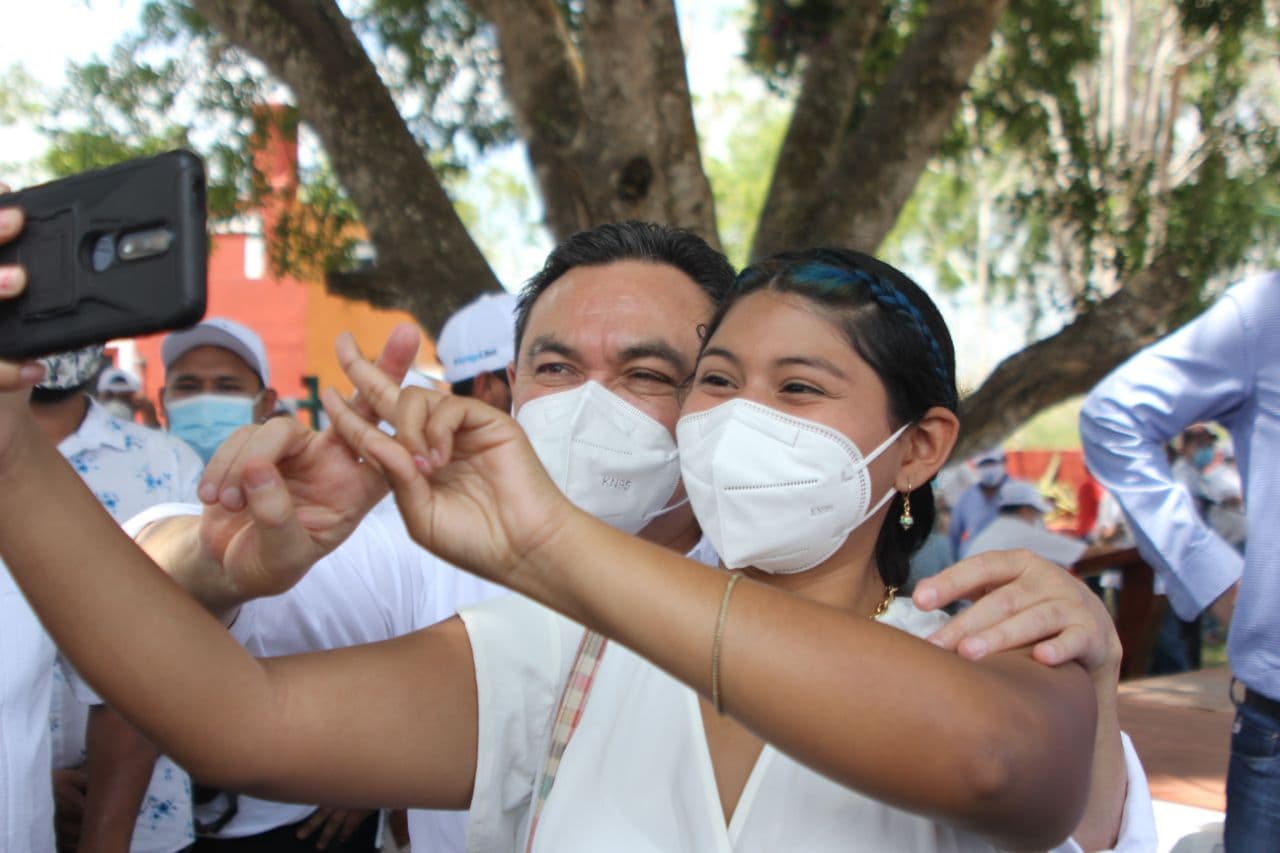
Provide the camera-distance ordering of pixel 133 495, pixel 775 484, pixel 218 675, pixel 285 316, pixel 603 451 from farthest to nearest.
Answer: pixel 285 316, pixel 133 495, pixel 603 451, pixel 775 484, pixel 218 675

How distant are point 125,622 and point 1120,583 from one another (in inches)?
290

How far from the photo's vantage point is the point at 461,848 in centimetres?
217

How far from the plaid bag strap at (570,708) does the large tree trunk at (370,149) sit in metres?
4.10

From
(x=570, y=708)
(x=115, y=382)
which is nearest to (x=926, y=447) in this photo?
(x=570, y=708)

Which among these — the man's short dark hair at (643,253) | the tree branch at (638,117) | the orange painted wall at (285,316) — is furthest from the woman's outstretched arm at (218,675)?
the orange painted wall at (285,316)

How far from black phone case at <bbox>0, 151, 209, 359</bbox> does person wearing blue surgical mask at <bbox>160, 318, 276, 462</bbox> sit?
3468 millimetres

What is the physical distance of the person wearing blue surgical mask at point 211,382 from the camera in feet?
14.8

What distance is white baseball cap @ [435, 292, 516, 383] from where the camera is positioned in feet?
12.0

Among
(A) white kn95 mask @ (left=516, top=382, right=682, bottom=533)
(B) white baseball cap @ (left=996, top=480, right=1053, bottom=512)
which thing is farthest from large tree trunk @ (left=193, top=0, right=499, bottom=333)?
(B) white baseball cap @ (left=996, top=480, right=1053, bottom=512)

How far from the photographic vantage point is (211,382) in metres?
4.59

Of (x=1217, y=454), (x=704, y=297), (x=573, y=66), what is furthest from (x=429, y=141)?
(x=1217, y=454)

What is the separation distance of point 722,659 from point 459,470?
0.35 meters

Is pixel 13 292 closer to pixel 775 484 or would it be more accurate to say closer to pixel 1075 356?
pixel 775 484

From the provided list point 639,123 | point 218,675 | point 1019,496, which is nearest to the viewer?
point 218,675
